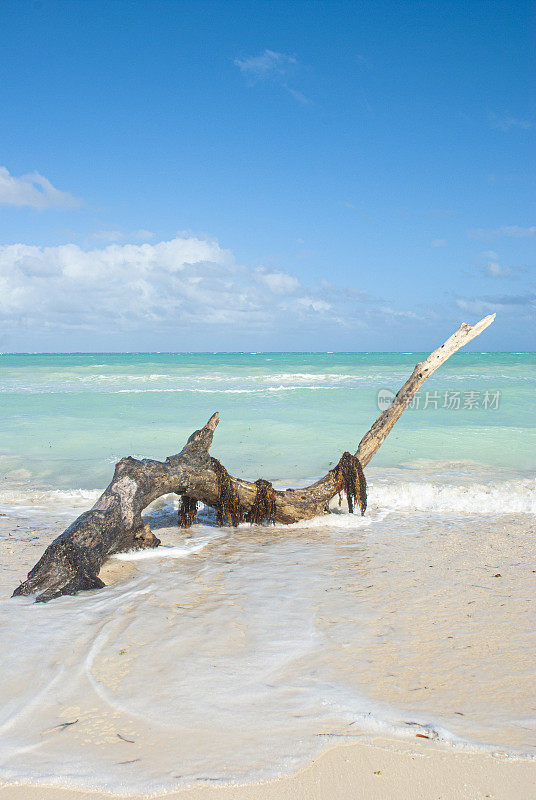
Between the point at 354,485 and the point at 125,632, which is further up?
the point at 354,485

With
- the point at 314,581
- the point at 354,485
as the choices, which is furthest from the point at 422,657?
the point at 354,485

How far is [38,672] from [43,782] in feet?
2.57

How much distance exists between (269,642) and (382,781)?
1.13 metres

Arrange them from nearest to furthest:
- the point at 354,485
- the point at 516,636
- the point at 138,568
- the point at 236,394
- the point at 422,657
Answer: the point at 422,657
the point at 516,636
the point at 138,568
the point at 354,485
the point at 236,394

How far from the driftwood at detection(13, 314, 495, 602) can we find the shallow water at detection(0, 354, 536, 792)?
0.57ft

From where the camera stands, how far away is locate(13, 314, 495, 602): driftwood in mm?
3770

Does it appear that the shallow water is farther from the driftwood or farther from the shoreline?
the driftwood

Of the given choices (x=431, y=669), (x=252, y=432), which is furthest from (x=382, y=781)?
(x=252, y=432)

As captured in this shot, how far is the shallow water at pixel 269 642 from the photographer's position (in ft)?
7.09

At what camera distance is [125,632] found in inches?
123

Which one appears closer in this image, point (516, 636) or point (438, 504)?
point (516, 636)

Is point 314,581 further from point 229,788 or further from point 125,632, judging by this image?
point 229,788

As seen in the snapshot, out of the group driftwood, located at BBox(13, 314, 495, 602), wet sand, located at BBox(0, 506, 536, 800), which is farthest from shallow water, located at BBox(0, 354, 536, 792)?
driftwood, located at BBox(13, 314, 495, 602)

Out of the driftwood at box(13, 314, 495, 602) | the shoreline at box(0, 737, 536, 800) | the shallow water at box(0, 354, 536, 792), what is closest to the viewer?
the shoreline at box(0, 737, 536, 800)
